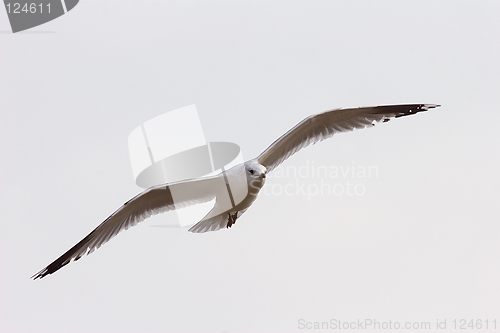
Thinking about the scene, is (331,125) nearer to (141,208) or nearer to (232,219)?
(232,219)

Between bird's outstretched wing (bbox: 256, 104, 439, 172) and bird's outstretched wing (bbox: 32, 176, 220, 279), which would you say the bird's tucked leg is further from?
bird's outstretched wing (bbox: 256, 104, 439, 172)

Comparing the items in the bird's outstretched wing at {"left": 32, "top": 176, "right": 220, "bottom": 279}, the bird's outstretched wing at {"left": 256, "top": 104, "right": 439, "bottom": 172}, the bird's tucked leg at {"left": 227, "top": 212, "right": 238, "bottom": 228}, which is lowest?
the bird's tucked leg at {"left": 227, "top": 212, "right": 238, "bottom": 228}

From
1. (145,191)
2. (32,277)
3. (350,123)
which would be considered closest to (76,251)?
(32,277)

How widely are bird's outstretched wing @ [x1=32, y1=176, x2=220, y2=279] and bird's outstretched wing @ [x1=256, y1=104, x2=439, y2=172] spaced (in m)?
0.74

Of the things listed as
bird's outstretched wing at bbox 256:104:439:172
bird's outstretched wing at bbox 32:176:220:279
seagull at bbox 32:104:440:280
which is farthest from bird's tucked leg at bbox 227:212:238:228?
bird's outstretched wing at bbox 256:104:439:172

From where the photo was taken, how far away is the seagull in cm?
774

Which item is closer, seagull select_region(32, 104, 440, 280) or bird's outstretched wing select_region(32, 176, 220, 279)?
seagull select_region(32, 104, 440, 280)

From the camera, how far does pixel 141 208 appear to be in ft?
26.8

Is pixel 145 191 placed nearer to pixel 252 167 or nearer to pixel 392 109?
pixel 252 167

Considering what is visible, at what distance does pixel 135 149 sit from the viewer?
8.81 metres

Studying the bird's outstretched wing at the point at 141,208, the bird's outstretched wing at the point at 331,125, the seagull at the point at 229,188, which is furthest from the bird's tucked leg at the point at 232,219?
the bird's outstretched wing at the point at 331,125

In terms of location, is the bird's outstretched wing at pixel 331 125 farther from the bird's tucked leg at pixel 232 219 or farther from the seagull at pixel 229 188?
the bird's tucked leg at pixel 232 219

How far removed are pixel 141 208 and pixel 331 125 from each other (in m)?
2.18

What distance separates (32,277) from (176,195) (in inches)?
64.9
